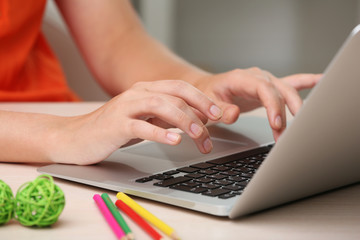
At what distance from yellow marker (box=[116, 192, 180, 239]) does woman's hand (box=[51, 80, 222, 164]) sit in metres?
0.08

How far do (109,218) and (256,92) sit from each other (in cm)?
32

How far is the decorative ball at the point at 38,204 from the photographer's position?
0.37 metres

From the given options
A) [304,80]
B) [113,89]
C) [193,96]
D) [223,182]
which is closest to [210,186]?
[223,182]

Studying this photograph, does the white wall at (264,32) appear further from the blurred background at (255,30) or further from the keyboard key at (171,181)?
the keyboard key at (171,181)

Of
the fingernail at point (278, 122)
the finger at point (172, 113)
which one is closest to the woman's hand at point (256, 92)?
the fingernail at point (278, 122)

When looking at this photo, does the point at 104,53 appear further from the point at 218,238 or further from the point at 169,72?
the point at 218,238

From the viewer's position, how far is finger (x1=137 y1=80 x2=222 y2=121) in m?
0.52

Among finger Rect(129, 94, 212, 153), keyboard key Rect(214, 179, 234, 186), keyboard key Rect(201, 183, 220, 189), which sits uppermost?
finger Rect(129, 94, 212, 153)

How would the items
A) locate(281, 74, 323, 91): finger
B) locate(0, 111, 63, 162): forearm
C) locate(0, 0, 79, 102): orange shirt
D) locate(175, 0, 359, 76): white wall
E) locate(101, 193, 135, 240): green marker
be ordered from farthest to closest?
locate(175, 0, 359, 76): white wall < locate(0, 0, 79, 102): orange shirt < locate(281, 74, 323, 91): finger < locate(0, 111, 63, 162): forearm < locate(101, 193, 135, 240): green marker

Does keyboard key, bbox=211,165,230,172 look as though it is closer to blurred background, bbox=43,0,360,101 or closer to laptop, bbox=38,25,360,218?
laptop, bbox=38,25,360,218

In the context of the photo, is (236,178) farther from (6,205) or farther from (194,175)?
(6,205)

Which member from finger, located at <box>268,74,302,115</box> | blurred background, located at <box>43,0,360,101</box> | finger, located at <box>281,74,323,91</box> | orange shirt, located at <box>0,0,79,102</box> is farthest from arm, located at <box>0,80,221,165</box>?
blurred background, located at <box>43,0,360,101</box>

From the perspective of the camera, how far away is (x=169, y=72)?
984 millimetres

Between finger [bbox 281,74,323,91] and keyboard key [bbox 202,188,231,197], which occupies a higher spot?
keyboard key [bbox 202,188,231,197]
